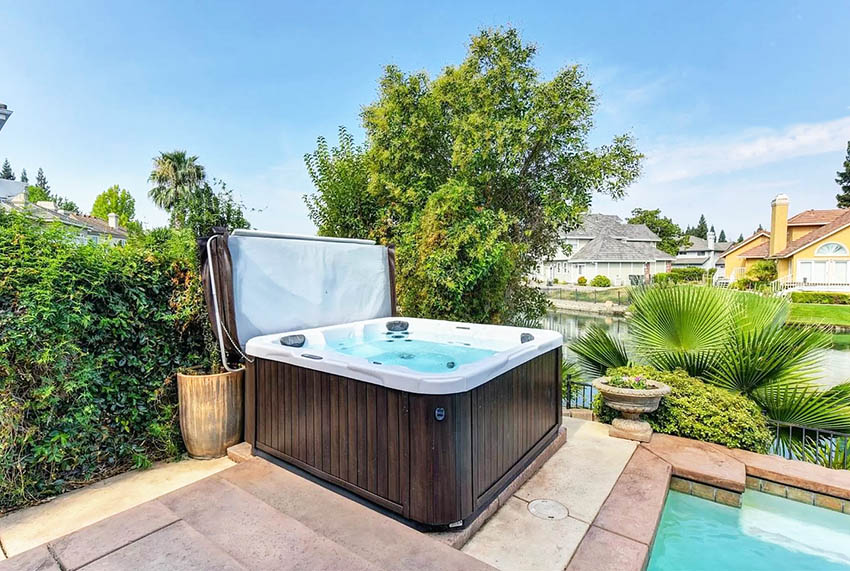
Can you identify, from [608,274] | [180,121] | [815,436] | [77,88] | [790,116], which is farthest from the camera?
[608,274]

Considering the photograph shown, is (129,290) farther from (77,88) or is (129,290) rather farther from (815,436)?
(77,88)

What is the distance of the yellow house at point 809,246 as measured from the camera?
67.6 ft

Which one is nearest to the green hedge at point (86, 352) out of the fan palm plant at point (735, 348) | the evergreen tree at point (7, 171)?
the fan palm plant at point (735, 348)

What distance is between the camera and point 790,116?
11.5m

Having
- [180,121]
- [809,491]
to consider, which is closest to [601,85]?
[809,491]

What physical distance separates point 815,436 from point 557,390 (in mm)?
2377

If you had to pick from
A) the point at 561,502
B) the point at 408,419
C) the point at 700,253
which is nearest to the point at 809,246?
the point at 561,502

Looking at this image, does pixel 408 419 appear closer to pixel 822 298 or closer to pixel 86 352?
pixel 86 352

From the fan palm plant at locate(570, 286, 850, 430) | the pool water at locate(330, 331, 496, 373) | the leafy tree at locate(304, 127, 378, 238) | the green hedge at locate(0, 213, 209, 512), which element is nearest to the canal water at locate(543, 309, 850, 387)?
the fan palm plant at locate(570, 286, 850, 430)

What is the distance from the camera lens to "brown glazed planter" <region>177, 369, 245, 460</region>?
11.1 feet

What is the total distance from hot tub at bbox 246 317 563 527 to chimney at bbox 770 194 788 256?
2807 centimetres

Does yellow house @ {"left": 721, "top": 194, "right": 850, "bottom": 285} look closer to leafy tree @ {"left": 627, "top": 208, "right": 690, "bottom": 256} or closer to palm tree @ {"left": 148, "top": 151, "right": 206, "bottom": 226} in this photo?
leafy tree @ {"left": 627, "top": 208, "right": 690, "bottom": 256}

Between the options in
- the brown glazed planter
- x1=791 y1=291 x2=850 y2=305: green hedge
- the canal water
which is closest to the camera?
the brown glazed planter

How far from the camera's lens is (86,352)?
2957mm
